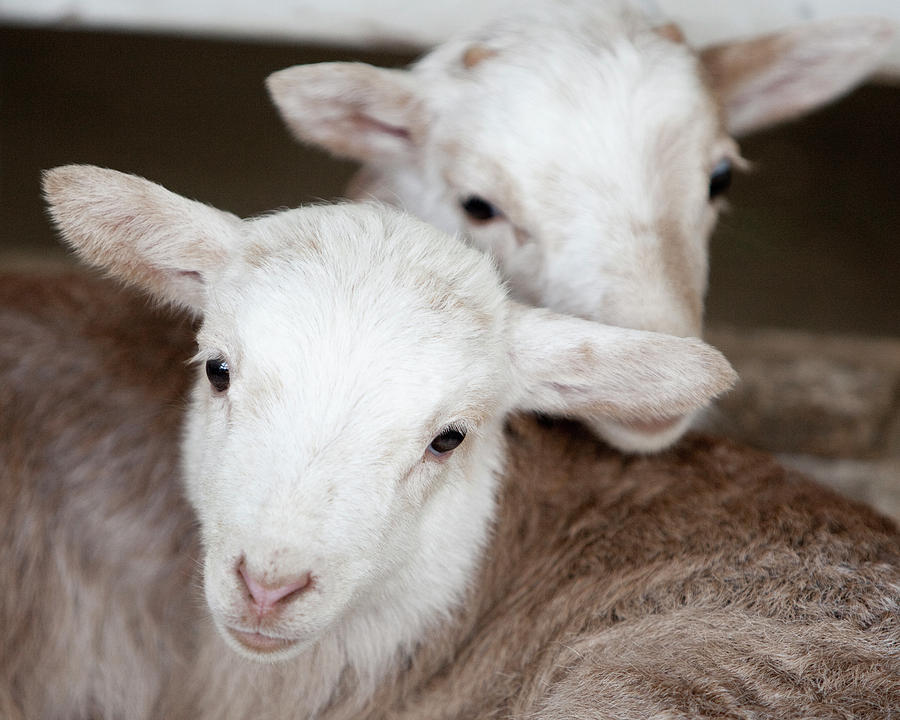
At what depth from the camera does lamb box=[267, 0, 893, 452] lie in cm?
303

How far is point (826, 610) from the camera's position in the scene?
2766mm

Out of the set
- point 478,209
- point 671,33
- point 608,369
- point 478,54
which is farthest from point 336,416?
point 671,33

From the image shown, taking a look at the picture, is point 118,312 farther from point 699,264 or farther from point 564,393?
point 699,264

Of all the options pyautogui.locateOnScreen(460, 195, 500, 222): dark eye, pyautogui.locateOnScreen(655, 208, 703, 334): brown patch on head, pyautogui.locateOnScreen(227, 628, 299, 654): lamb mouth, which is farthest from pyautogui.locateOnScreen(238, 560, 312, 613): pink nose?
pyautogui.locateOnScreen(460, 195, 500, 222): dark eye

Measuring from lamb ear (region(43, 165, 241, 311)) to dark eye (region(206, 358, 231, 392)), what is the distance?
1.16ft

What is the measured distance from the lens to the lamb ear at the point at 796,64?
368cm

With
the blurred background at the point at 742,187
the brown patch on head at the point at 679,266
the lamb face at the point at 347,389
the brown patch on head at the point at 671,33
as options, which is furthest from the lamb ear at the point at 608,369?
the blurred background at the point at 742,187

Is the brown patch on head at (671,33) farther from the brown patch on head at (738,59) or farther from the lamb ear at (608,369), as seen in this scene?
the lamb ear at (608,369)

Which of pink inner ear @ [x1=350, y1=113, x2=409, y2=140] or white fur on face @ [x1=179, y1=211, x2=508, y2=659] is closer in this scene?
white fur on face @ [x1=179, y1=211, x2=508, y2=659]

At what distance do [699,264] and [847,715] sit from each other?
1.36 meters

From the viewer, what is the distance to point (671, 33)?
3531 mm

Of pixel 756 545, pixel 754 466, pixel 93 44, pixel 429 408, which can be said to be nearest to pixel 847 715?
pixel 756 545

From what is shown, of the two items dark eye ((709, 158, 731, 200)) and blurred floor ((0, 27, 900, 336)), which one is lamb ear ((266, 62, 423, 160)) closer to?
dark eye ((709, 158, 731, 200))

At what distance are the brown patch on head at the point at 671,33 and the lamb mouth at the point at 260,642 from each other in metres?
2.29
